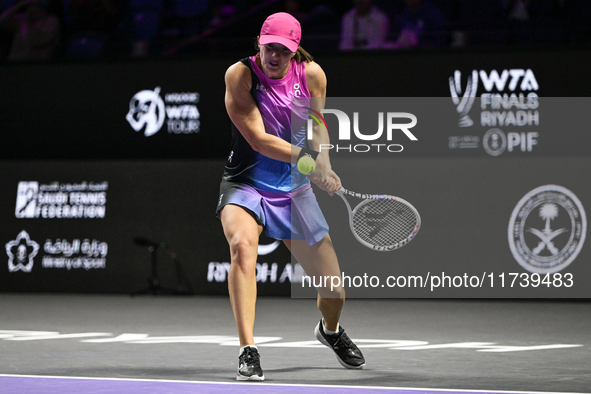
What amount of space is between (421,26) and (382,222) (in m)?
5.39

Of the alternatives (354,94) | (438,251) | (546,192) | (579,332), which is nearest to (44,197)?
(354,94)

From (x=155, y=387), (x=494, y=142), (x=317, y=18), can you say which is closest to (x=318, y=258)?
(x=155, y=387)

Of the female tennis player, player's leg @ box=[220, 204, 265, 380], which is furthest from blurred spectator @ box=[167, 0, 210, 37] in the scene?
player's leg @ box=[220, 204, 265, 380]

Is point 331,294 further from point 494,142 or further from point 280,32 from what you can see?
point 494,142

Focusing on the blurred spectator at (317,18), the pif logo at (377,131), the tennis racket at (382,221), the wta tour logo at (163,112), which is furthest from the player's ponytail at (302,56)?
the blurred spectator at (317,18)

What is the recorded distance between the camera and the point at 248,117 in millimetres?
4312

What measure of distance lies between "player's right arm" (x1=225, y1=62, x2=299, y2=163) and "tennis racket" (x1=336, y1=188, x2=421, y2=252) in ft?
1.81

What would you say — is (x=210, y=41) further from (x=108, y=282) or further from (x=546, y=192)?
(x=546, y=192)

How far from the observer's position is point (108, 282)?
10.2 metres

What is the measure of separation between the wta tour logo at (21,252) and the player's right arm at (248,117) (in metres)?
6.55

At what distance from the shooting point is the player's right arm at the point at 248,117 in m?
4.26

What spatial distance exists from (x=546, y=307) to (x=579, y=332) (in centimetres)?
217

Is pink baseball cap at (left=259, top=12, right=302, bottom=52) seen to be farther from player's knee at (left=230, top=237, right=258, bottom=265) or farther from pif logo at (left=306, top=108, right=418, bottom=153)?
pif logo at (left=306, top=108, right=418, bottom=153)

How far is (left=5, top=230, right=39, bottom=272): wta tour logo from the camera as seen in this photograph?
10.3m
